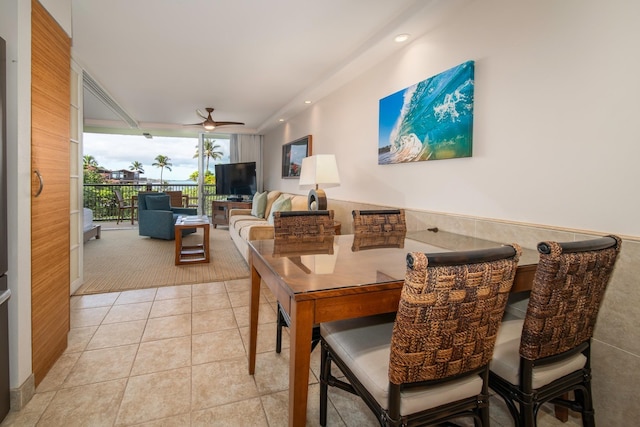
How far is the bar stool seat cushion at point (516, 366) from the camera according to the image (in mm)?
1120

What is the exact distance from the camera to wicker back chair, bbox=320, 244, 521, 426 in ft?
2.79

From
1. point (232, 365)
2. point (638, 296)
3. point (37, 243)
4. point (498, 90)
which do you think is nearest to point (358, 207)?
point (498, 90)

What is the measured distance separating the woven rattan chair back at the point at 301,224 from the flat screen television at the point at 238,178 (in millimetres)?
5555

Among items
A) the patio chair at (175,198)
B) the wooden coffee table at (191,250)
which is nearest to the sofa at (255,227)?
the wooden coffee table at (191,250)

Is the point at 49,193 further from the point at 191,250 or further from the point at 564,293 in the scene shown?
the point at 191,250

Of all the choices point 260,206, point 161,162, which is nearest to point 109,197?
point 161,162

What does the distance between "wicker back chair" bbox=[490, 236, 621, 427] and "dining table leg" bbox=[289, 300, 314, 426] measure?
0.71 meters

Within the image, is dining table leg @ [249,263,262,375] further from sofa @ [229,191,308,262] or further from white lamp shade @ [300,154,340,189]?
white lamp shade @ [300,154,340,189]

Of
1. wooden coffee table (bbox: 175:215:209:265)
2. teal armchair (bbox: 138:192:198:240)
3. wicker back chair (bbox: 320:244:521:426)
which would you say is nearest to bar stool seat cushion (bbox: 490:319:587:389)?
wicker back chair (bbox: 320:244:521:426)

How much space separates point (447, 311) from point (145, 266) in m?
4.14

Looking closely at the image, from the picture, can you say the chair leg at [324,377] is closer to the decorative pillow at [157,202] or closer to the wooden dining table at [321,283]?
the wooden dining table at [321,283]

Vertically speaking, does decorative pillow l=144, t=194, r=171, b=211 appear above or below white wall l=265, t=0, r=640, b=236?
below

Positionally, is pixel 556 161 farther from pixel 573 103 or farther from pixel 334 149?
pixel 334 149

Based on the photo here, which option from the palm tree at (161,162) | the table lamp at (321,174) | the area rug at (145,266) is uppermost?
the palm tree at (161,162)
